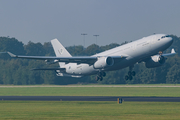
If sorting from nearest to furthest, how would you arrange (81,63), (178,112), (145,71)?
(178,112) < (81,63) < (145,71)

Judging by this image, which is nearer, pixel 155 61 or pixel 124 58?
pixel 124 58

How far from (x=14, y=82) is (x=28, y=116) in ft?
261

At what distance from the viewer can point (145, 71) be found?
111062mm

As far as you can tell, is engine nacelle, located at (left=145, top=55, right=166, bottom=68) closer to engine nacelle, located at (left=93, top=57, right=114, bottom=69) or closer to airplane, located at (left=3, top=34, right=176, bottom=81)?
airplane, located at (left=3, top=34, right=176, bottom=81)

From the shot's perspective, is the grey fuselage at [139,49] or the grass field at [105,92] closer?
the grey fuselage at [139,49]

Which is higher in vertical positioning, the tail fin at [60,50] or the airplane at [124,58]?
the tail fin at [60,50]

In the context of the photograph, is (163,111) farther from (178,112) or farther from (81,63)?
(81,63)

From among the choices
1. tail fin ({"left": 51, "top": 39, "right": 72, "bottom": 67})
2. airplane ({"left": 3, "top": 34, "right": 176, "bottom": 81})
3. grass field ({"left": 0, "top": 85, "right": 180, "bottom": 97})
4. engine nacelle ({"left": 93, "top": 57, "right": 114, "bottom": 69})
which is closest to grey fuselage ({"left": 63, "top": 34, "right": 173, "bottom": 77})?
airplane ({"left": 3, "top": 34, "right": 176, "bottom": 81})

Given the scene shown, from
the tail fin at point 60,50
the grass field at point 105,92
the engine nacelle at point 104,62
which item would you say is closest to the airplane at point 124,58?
the engine nacelle at point 104,62

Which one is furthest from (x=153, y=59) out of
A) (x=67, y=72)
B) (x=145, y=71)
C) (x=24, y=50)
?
(x=24, y=50)

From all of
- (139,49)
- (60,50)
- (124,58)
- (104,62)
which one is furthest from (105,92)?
(139,49)

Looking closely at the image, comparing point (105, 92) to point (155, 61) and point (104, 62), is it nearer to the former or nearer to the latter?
point (155, 61)

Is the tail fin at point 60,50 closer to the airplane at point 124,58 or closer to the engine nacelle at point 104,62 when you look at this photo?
the airplane at point 124,58

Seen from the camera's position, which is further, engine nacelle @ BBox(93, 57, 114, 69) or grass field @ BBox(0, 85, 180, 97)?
grass field @ BBox(0, 85, 180, 97)
